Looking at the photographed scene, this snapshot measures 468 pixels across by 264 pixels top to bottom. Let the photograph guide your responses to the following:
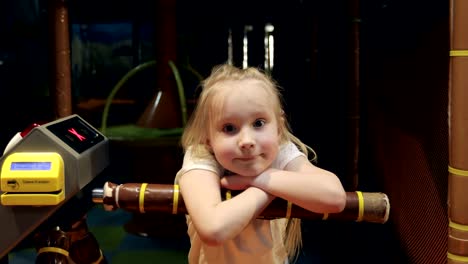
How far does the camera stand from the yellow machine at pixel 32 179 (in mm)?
1005

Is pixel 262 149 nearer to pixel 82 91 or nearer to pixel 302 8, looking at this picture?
pixel 302 8

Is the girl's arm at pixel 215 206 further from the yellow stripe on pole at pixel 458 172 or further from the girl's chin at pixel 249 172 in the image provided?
the yellow stripe on pole at pixel 458 172

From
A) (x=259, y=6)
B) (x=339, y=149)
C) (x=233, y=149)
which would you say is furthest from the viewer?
(x=259, y=6)

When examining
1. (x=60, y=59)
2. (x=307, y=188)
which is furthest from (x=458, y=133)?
(x=60, y=59)

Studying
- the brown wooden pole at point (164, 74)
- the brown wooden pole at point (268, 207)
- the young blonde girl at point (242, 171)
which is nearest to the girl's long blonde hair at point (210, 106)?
the young blonde girl at point (242, 171)

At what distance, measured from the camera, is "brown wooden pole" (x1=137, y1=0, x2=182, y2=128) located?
2.71 metres

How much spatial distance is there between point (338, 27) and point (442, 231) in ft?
4.99

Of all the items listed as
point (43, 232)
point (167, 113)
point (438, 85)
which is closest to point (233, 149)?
point (43, 232)

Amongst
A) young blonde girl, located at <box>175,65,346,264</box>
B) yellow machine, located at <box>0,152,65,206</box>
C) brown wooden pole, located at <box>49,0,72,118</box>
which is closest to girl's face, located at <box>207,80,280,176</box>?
young blonde girl, located at <box>175,65,346,264</box>

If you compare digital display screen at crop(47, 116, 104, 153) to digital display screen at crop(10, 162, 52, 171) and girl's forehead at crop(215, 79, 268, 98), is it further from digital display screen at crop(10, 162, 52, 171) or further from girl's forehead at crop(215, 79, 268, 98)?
girl's forehead at crop(215, 79, 268, 98)

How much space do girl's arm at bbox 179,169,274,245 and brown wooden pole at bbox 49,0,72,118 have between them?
0.94 metres

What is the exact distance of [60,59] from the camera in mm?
1679

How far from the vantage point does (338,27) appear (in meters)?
2.60

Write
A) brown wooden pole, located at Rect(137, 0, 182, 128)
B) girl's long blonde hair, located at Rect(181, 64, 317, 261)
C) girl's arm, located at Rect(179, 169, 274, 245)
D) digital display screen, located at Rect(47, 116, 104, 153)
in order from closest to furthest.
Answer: girl's arm, located at Rect(179, 169, 274, 245)
girl's long blonde hair, located at Rect(181, 64, 317, 261)
digital display screen, located at Rect(47, 116, 104, 153)
brown wooden pole, located at Rect(137, 0, 182, 128)
